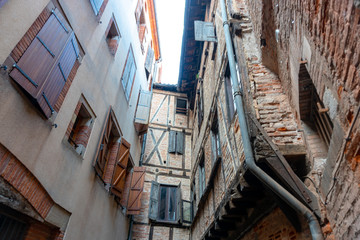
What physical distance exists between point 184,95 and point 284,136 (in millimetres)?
11207

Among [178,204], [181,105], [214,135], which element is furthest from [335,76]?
[181,105]

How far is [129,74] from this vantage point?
8750mm

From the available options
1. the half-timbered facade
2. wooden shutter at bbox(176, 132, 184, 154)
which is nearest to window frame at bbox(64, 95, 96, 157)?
the half-timbered facade

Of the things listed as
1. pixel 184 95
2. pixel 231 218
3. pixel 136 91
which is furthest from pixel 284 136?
pixel 184 95

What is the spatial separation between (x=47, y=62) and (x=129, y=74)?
17.2 ft

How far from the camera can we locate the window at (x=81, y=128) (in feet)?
16.1

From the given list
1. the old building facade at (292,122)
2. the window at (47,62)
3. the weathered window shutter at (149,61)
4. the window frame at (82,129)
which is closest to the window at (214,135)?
the old building facade at (292,122)

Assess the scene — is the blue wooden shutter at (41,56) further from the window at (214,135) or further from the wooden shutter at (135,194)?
the wooden shutter at (135,194)

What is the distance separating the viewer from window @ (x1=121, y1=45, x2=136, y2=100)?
323 inches

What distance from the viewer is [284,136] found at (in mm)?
3299

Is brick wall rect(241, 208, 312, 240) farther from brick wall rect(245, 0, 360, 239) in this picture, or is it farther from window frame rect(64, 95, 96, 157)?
window frame rect(64, 95, 96, 157)

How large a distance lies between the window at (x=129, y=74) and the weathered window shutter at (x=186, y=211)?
516cm

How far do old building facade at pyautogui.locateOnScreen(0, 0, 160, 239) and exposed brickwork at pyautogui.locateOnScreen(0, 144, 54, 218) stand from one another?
0.04ft

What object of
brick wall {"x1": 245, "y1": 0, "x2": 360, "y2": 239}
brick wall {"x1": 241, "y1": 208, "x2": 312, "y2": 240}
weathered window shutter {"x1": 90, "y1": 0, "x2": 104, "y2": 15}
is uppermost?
weathered window shutter {"x1": 90, "y1": 0, "x2": 104, "y2": 15}
